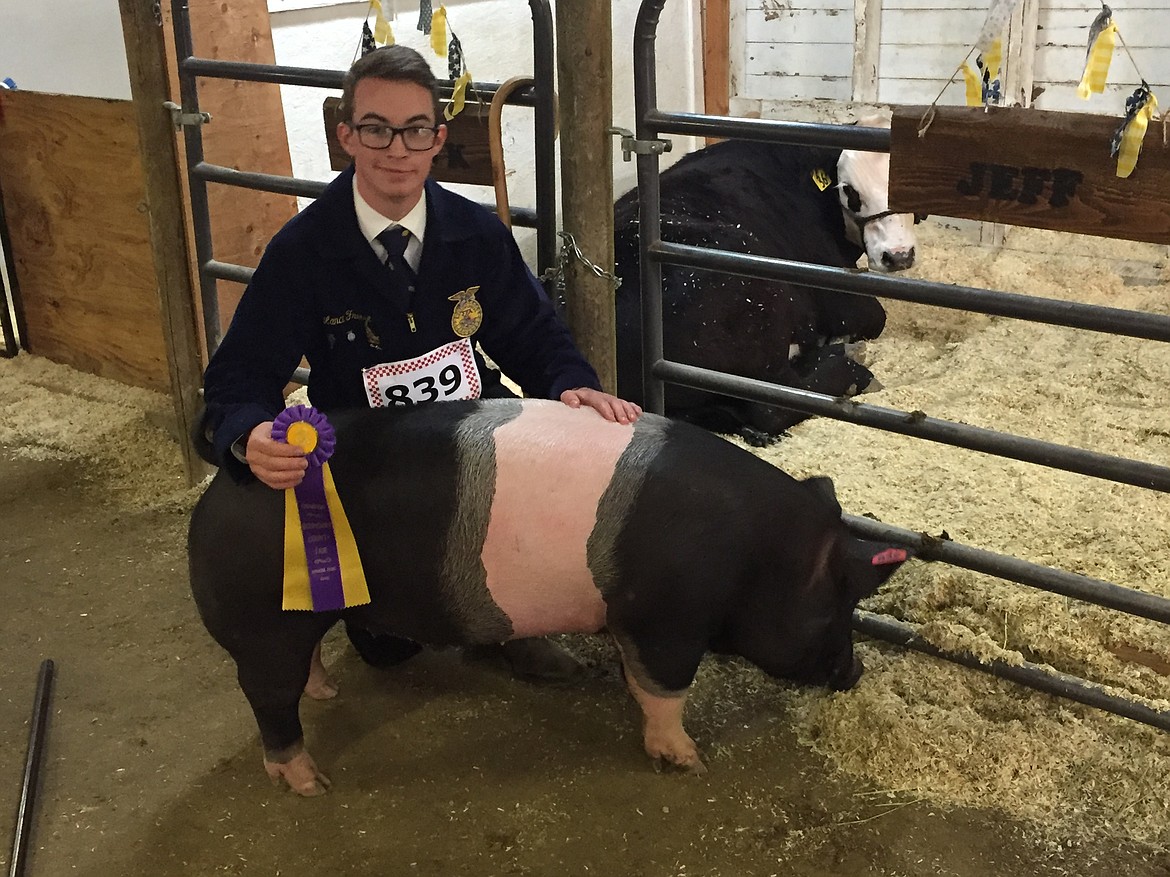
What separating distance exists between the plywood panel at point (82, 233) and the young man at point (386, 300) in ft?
6.93

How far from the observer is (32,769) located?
7.77 ft

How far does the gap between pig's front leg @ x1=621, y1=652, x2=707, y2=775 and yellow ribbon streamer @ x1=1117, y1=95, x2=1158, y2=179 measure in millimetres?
1294

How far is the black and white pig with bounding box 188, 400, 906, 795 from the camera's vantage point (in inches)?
83.0

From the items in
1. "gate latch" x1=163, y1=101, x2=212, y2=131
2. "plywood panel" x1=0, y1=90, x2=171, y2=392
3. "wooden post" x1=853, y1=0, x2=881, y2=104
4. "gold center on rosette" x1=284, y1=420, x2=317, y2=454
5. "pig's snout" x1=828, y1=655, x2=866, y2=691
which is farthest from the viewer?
"wooden post" x1=853, y1=0, x2=881, y2=104

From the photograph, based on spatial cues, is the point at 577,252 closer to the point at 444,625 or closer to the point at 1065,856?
the point at 444,625

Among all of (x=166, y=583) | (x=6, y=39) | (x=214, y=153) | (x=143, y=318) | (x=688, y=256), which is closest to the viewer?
(x=688, y=256)

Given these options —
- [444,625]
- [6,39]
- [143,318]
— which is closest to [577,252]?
[444,625]

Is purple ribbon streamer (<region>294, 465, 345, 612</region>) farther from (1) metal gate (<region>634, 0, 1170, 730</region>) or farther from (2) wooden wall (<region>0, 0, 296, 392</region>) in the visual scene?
(2) wooden wall (<region>0, 0, 296, 392</region>)

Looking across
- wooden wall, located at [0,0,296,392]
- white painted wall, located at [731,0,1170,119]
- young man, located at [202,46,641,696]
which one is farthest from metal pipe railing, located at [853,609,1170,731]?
white painted wall, located at [731,0,1170,119]

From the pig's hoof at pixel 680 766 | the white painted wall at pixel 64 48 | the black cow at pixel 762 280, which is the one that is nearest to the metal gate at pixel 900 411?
the pig's hoof at pixel 680 766

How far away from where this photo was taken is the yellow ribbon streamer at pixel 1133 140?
6.35ft

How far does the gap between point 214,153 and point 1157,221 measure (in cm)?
316

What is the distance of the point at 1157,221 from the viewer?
201 cm

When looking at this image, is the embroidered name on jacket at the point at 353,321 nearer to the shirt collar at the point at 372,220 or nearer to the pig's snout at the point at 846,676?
the shirt collar at the point at 372,220
